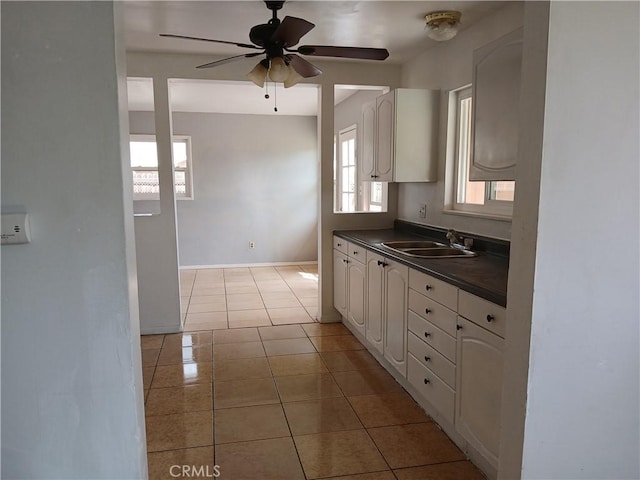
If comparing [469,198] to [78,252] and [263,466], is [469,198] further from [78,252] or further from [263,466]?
[78,252]

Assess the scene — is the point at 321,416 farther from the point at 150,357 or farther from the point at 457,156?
the point at 457,156

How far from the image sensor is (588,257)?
4.18 feet

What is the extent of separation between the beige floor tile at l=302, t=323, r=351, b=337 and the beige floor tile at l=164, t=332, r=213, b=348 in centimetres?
87

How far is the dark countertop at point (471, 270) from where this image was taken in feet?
6.10

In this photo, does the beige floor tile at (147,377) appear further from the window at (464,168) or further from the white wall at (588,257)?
the window at (464,168)

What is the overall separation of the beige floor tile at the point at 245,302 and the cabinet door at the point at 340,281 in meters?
Result: 1.04

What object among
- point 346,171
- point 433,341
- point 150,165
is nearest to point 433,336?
point 433,341

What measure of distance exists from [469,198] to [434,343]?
4.55ft

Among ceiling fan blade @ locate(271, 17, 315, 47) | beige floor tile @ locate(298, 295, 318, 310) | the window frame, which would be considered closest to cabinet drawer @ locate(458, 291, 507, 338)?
the window frame

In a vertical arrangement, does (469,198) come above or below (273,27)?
below

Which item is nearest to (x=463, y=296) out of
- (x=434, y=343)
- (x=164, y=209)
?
(x=434, y=343)

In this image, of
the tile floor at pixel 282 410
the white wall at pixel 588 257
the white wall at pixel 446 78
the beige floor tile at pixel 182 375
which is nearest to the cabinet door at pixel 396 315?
the tile floor at pixel 282 410

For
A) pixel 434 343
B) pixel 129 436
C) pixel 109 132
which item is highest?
pixel 109 132

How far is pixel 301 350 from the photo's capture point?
A: 11.6 ft
